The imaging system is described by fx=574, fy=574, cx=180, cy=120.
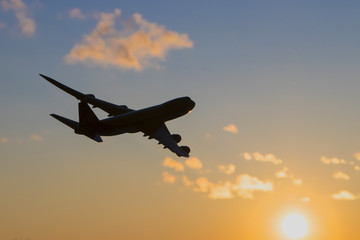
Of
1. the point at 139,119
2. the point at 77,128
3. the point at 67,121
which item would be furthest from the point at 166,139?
the point at 67,121

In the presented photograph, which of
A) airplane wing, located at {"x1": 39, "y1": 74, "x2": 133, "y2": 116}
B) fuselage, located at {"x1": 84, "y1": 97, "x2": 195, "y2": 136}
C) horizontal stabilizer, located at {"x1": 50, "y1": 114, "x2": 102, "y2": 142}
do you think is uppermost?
airplane wing, located at {"x1": 39, "y1": 74, "x2": 133, "y2": 116}

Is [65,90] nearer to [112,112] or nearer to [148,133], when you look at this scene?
[112,112]

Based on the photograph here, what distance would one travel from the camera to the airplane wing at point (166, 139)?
9749 cm

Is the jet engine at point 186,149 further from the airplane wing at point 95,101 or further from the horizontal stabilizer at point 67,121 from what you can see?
the horizontal stabilizer at point 67,121

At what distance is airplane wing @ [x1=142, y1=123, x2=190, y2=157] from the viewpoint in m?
97.5

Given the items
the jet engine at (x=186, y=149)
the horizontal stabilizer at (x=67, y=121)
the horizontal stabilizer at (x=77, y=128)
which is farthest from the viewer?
the jet engine at (x=186, y=149)

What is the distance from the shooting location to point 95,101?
10250cm

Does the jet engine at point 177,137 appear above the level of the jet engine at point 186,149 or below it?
above

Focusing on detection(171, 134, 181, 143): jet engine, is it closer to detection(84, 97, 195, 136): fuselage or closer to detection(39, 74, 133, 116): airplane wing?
detection(84, 97, 195, 136): fuselage

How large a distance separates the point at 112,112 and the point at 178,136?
12.8m

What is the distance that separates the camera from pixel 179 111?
104 metres

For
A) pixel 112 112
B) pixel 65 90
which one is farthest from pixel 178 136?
pixel 65 90

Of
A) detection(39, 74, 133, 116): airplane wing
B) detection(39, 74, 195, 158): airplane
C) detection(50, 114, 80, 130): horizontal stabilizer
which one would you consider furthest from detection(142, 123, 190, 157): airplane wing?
detection(50, 114, 80, 130): horizontal stabilizer

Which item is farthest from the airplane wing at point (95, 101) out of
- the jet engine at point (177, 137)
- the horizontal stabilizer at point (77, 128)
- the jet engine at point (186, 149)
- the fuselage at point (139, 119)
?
the jet engine at point (186, 149)
